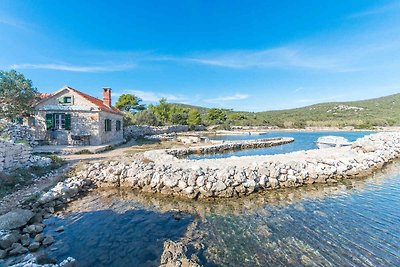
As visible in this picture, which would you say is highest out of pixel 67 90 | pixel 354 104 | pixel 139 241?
pixel 354 104

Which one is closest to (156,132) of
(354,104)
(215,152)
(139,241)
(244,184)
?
(215,152)

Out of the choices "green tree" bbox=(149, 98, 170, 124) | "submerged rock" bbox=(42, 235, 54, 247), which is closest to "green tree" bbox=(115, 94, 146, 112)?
"green tree" bbox=(149, 98, 170, 124)

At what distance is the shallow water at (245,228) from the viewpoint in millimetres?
4914

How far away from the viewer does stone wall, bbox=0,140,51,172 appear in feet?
29.7

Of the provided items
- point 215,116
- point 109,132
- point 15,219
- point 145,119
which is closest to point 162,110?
point 145,119

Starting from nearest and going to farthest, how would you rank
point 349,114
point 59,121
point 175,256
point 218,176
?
point 175,256 < point 218,176 < point 59,121 < point 349,114

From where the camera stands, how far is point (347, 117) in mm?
74500

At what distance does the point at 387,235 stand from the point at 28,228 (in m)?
9.47

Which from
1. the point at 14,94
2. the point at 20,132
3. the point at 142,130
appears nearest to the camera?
the point at 14,94

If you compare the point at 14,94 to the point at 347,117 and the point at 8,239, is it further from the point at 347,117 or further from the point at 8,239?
the point at 347,117

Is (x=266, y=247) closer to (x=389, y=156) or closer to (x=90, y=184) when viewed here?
(x=90, y=184)

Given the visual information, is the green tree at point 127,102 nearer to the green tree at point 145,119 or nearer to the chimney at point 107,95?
the green tree at point 145,119

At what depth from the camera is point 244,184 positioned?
8938 mm

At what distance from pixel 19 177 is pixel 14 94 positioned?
945 centimetres
